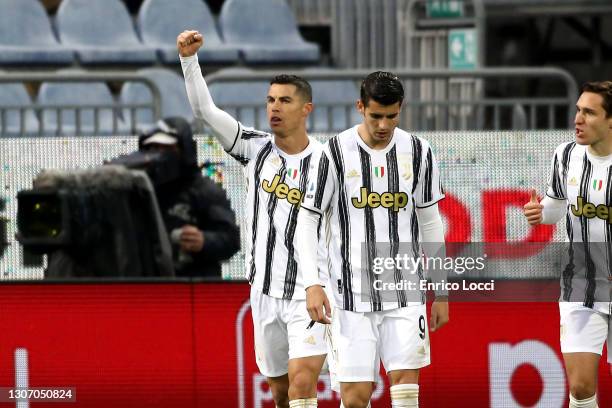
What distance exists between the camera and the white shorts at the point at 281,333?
23.4 feet

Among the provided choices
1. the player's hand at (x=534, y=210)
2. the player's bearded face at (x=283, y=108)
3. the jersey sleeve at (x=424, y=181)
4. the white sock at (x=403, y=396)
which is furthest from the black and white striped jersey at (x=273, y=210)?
the player's hand at (x=534, y=210)

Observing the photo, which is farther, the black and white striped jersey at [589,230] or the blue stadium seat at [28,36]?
the blue stadium seat at [28,36]

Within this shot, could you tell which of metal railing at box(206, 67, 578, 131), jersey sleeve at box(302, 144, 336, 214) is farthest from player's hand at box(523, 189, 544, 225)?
metal railing at box(206, 67, 578, 131)

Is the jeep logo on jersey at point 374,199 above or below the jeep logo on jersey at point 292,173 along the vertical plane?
below

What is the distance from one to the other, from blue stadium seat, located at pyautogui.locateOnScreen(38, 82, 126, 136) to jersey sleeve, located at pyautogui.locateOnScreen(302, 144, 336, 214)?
341 centimetres

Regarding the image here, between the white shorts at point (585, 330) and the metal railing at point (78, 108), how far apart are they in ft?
11.7

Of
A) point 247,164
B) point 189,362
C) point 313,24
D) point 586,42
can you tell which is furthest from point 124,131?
point 586,42

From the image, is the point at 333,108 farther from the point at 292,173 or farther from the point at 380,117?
the point at 380,117

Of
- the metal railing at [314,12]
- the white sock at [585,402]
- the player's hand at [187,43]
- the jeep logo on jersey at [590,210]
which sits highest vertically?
the metal railing at [314,12]

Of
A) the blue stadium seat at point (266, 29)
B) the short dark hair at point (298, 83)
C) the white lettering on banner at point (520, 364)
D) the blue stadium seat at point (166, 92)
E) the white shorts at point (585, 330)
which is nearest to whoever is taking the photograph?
the white shorts at point (585, 330)

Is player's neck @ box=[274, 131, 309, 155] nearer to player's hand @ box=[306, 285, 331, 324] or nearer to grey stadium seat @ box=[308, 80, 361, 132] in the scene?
player's hand @ box=[306, 285, 331, 324]

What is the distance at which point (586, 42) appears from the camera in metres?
17.6

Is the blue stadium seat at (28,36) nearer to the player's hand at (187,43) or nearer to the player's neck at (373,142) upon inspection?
the player's hand at (187,43)

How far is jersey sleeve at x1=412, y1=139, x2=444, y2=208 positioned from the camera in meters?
6.82
